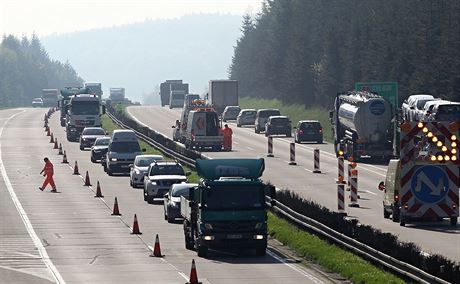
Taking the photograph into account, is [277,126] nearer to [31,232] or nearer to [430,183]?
[430,183]

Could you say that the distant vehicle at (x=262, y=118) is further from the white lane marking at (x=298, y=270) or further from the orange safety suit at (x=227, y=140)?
the white lane marking at (x=298, y=270)

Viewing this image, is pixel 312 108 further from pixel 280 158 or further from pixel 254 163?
pixel 254 163

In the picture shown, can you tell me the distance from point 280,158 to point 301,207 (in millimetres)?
38022

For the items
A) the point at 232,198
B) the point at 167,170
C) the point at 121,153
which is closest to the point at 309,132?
the point at 121,153

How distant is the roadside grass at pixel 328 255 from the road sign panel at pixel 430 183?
426cm

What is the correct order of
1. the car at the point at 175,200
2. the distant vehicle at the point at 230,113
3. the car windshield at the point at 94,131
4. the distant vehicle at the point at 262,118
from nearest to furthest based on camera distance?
the car at the point at 175,200 → the car windshield at the point at 94,131 → the distant vehicle at the point at 262,118 → the distant vehicle at the point at 230,113

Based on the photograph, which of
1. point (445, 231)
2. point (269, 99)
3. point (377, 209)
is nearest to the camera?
point (445, 231)

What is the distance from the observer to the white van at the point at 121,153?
7006 cm

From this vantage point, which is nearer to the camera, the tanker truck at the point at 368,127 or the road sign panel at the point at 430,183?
the road sign panel at the point at 430,183

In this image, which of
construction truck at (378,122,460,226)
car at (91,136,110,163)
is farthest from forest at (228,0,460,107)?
construction truck at (378,122,460,226)

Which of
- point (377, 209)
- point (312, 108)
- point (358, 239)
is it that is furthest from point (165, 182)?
point (312, 108)

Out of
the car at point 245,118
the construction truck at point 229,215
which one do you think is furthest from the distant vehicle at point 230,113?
the construction truck at point 229,215

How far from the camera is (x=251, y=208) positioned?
36625mm

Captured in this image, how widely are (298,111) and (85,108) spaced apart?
4608 centimetres
